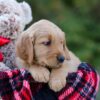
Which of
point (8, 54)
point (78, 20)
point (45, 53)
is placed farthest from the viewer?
point (78, 20)

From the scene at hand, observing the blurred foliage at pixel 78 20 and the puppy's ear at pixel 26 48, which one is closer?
the puppy's ear at pixel 26 48

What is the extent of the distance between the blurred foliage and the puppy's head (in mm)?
6507

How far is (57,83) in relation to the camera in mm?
3117

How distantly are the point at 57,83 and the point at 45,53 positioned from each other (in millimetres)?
145

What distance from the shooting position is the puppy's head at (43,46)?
10.2 ft

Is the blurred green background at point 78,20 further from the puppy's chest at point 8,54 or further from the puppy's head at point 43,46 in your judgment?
the puppy's head at point 43,46

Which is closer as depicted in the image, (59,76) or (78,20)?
(59,76)

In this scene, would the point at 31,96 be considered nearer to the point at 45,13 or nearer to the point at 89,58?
the point at 89,58

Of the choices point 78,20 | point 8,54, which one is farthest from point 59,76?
point 78,20

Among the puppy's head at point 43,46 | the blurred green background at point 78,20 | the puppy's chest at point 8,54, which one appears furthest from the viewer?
the blurred green background at point 78,20

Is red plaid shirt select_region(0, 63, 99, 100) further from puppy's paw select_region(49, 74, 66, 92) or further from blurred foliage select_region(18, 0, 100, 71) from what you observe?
blurred foliage select_region(18, 0, 100, 71)

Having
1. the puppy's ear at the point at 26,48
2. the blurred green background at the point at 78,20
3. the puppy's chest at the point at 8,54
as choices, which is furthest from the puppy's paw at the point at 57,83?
the blurred green background at the point at 78,20

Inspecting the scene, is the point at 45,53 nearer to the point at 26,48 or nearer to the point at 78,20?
the point at 26,48

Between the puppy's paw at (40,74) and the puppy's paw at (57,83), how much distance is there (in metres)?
0.03
